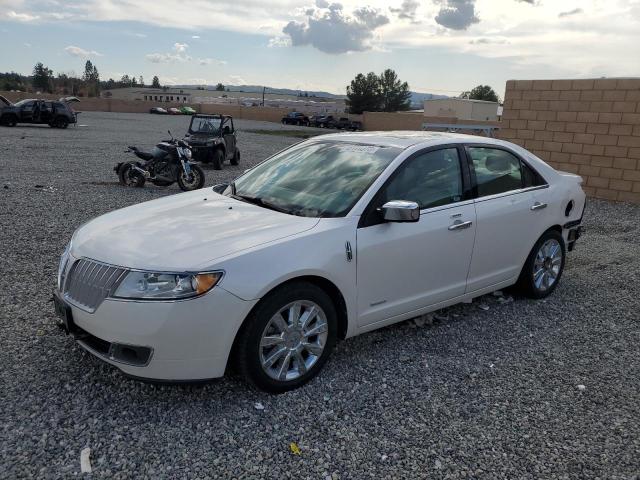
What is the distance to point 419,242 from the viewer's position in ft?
13.1

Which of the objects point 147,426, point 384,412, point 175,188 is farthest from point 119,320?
point 175,188

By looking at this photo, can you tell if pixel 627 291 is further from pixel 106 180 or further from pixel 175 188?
pixel 106 180

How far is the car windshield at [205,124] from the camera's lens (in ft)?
51.5

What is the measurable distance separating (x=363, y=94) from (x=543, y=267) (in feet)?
271

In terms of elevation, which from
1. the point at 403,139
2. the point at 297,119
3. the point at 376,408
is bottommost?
the point at 376,408

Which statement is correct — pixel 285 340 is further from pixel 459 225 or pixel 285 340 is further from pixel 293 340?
pixel 459 225

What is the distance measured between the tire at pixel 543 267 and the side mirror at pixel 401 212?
2.02m

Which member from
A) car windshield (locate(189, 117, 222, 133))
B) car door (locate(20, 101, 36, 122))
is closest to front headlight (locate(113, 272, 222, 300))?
car windshield (locate(189, 117, 222, 133))

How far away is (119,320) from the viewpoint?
9.92ft

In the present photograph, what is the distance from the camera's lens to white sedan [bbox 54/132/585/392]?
305cm

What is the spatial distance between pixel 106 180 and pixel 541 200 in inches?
390

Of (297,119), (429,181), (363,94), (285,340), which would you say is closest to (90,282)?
(285,340)

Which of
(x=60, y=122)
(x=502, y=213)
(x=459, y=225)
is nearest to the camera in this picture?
(x=459, y=225)

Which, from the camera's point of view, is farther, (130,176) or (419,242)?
(130,176)
